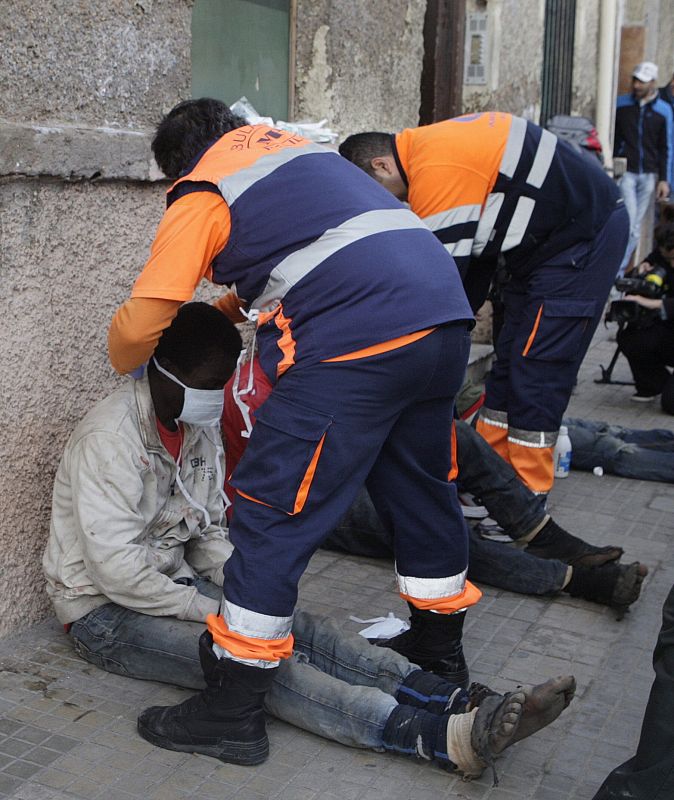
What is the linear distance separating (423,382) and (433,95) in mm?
4402

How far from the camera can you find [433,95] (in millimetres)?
6691

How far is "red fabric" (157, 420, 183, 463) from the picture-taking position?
10.2 ft

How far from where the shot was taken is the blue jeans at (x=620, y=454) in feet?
17.1

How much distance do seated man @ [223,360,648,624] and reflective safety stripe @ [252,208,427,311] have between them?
3.29 ft

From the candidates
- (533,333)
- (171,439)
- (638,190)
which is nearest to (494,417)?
(533,333)

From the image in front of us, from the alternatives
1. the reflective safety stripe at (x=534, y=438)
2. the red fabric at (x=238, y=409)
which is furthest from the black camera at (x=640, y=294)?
the red fabric at (x=238, y=409)

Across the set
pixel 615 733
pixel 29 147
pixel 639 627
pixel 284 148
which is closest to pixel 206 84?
pixel 29 147

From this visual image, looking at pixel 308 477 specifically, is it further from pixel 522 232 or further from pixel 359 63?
pixel 359 63

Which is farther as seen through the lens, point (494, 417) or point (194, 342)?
point (494, 417)

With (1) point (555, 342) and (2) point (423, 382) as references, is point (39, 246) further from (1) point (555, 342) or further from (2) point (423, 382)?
(1) point (555, 342)

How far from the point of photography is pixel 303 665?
2859 mm

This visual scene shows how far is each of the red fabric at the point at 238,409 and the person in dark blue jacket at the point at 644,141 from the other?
6895 mm

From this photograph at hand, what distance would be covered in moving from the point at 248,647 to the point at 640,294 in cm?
431

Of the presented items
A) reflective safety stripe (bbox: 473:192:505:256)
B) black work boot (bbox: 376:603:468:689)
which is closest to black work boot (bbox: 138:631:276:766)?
black work boot (bbox: 376:603:468:689)
